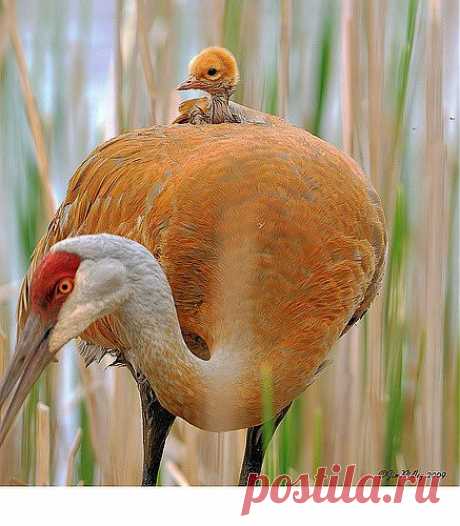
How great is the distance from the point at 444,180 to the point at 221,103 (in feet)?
0.89

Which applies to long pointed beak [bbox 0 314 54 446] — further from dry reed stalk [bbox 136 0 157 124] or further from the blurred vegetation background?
dry reed stalk [bbox 136 0 157 124]

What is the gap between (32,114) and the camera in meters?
1.05

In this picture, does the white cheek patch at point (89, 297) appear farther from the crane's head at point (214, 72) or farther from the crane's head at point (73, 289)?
the crane's head at point (214, 72)

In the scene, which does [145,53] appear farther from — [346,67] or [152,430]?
[152,430]

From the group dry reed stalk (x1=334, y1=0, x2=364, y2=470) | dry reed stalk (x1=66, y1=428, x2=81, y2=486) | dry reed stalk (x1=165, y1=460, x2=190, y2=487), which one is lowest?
dry reed stalk (x1=165, y1=460, x2=190, y2=487)

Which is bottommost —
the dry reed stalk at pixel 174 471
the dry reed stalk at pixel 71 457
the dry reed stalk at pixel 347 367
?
the dry reed stalk at pixel 174 471

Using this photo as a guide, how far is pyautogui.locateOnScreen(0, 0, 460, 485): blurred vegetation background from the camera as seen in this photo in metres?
1.05

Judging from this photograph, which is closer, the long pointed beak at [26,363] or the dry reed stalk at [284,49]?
the long pointed beak at [26,363]

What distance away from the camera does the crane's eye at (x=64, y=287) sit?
88cm

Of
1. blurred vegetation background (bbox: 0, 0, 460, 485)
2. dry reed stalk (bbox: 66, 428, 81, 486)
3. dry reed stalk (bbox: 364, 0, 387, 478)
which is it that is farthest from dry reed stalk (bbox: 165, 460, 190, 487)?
dry reed stalk (bbox: 364, 0, 387, 478)

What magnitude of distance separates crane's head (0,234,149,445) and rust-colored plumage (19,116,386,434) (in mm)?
71

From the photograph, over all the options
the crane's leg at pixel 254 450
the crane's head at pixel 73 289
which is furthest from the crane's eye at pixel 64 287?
the crane's leg at pixel 254 450

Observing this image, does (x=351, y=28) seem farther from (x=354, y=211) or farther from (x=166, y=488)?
(x=166, y=488)

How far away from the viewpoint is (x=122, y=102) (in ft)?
3.49
